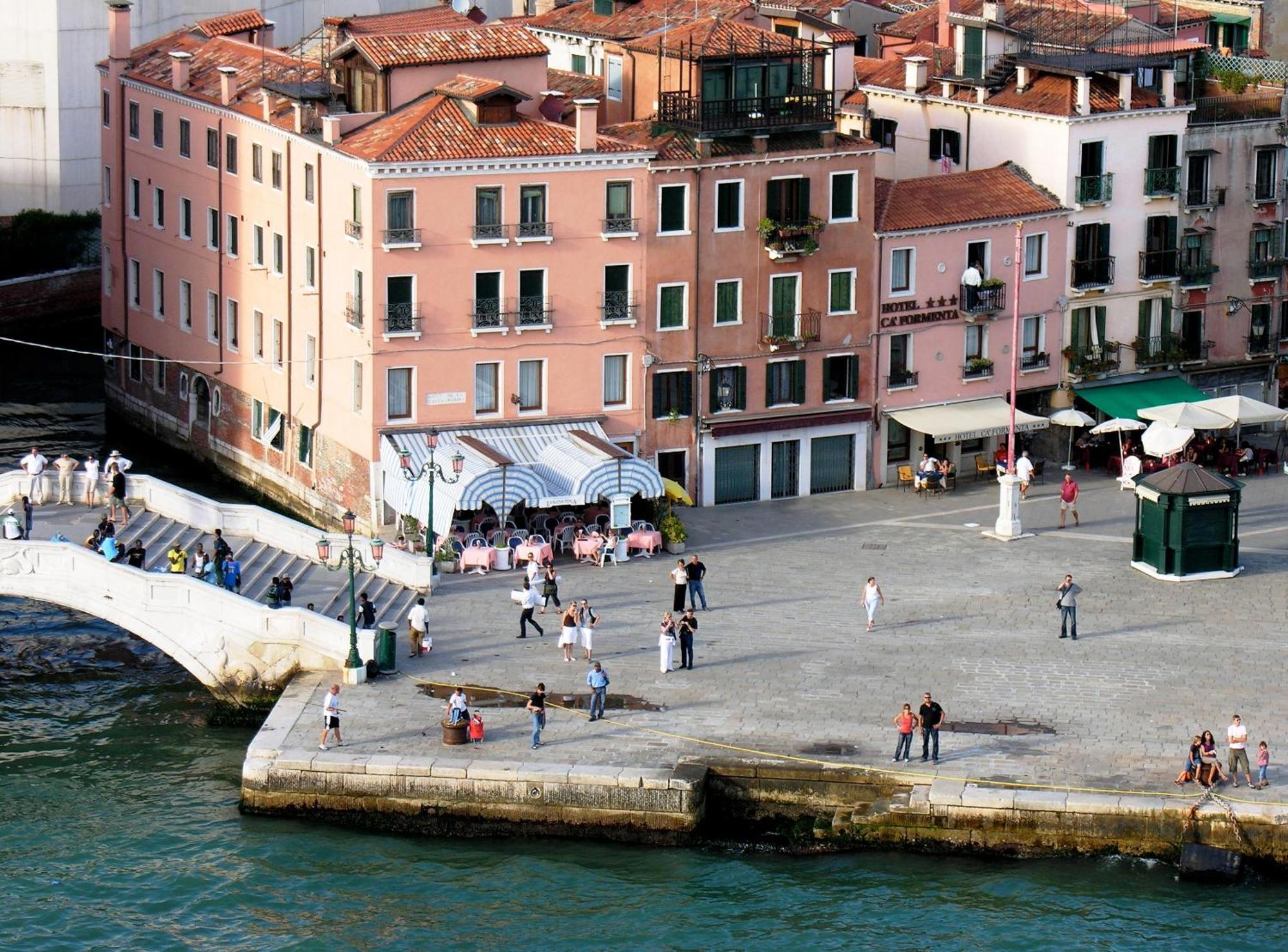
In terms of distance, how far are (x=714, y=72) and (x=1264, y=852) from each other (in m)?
30.7

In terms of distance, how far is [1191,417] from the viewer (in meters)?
88.4

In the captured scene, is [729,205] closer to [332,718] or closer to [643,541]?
[643,541]

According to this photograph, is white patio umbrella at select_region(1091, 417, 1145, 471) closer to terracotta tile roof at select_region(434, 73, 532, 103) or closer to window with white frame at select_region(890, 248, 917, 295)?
window with white frame at select_region(890, 248, 917, 295)

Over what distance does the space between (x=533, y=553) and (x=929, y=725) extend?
54.3 feet

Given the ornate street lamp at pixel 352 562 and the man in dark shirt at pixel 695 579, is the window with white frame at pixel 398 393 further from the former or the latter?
the man in dark shirt at pixel 695 579

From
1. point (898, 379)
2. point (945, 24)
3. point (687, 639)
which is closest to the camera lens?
point (687, 639)

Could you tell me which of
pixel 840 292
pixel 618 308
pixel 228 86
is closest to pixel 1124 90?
pixel 840 292

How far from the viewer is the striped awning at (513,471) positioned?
79875 millimetres

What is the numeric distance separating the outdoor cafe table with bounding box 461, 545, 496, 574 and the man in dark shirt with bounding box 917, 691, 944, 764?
16.4 m

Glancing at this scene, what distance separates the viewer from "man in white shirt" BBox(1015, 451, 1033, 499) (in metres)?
86.4

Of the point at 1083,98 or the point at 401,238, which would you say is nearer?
the point at 401,238

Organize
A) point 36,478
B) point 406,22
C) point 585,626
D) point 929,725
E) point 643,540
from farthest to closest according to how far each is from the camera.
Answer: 1. point 406,22
2. point 643,540
3. point 36,478
4. point 585,626
5. point 929,725

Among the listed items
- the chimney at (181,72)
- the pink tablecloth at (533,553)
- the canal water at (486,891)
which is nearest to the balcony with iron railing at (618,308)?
the pink tablecloth at (533,553)

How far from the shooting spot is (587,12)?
99.5m
